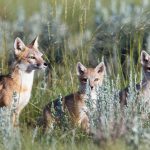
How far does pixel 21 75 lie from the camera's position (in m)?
11.3

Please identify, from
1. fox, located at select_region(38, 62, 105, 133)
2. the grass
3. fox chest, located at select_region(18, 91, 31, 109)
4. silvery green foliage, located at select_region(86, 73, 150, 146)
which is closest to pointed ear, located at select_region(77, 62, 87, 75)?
fox, located at select_region(38, 62, 105, 133)

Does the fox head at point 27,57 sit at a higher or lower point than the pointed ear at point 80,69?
higher

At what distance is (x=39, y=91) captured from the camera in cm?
1180

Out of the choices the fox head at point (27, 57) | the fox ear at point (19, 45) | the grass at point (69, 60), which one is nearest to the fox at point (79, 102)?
Result: the grass at point (69, 60)

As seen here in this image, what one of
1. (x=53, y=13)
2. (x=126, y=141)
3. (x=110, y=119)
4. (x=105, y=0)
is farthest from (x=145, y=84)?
(x=105, y=0)

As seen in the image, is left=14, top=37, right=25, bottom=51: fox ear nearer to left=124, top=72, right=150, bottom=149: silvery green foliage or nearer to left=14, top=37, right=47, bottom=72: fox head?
left=14, top=37, right=47, bottom=72: fox head

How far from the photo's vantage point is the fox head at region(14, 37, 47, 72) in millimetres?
11372

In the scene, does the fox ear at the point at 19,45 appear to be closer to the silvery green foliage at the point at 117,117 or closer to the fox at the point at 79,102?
the fox at the point at 79,102

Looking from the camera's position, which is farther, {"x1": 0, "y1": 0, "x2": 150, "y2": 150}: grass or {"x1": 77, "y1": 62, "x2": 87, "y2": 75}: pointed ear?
{"x1": 77, "y1": 62, "x2": 87, "y2": 75}: pointed ear

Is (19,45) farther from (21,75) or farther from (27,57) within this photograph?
(21,75)

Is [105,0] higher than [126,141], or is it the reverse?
[105,0]

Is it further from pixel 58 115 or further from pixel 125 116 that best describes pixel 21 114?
pixel 125 116

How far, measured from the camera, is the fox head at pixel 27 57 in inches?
448

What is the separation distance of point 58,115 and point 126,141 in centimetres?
213
